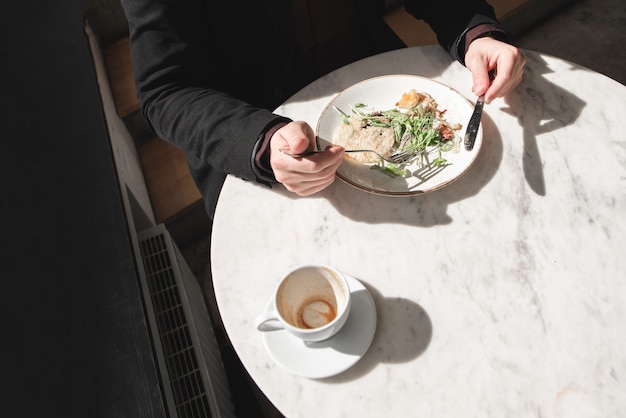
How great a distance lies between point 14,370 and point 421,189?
90 cm

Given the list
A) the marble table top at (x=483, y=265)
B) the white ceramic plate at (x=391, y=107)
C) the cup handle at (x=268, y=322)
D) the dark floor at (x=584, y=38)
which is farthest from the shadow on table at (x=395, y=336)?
the dark floor at (x=584, y=38)

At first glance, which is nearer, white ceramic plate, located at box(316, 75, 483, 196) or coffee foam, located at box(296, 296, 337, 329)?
coffee foam, located at box(296, 296, 337, 329)

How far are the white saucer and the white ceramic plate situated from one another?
0.25 metres

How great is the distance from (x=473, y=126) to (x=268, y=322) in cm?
60

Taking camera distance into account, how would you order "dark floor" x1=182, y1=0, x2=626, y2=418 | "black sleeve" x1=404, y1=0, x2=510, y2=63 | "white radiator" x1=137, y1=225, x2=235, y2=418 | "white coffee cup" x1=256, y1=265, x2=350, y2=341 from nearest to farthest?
"white coffee cup" x1=256, y1=265, x2=350, y2=341, "black sleeve" x1=404, y1=0, x2=510, y2=63, "white radiator" x1=137, y1=225, x2=235, y2=418, "dark floor" x1=182, y1=0, x2=626, y2=418

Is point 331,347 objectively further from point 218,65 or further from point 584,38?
point 584,38

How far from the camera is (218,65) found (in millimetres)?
1104

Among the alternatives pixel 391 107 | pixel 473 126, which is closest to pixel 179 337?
pixel 391 107

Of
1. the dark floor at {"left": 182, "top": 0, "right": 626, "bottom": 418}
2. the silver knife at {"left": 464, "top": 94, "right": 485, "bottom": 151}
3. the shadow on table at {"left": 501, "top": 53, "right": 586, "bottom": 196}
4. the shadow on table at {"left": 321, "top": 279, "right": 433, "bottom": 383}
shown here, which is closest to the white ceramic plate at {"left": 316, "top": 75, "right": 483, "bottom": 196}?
the silver knife at {"left": 464, "top": 94, "right": 485, "bottom": 151}

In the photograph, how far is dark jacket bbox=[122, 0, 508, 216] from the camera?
0.94 m

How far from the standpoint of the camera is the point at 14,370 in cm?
88

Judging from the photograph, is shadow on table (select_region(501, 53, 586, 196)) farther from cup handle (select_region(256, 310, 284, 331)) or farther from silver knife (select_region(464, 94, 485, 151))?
cup handle (select_region(256, 310, 284, 331))

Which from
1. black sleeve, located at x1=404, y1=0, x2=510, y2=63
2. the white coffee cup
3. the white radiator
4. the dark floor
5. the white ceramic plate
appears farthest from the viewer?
the dark floor

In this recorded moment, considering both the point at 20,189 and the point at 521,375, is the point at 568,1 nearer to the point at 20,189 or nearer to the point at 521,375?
the point at 521,375
